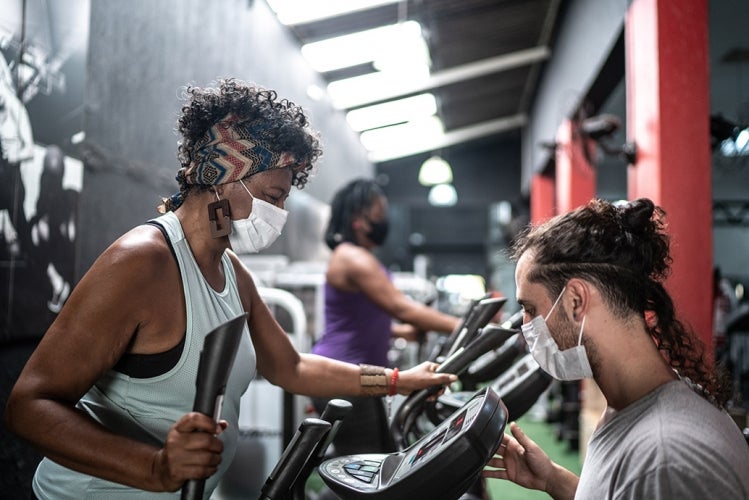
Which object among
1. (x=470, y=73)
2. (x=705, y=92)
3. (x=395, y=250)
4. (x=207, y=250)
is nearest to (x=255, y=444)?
(x=207, y=250)

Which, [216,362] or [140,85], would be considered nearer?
[216,362]

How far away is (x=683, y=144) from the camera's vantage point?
297 cm

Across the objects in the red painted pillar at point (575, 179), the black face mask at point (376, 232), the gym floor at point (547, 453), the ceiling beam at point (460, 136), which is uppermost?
the ceiling beam at point (460, 136)

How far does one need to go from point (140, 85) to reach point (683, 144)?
9.09 ft

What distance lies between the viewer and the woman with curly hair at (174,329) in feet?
3.26

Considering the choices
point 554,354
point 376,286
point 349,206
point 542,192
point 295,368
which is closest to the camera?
point 554,354

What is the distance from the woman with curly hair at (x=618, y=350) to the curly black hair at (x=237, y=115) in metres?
0.57

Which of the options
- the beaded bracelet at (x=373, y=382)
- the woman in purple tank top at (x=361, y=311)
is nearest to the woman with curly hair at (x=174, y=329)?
the beaded bracelet at (x=373, y=382)

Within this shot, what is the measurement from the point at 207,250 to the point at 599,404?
3755mm

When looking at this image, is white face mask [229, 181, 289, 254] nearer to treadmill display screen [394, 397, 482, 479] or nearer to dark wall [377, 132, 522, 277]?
treadmill display screen [394, 397, 482, 479]

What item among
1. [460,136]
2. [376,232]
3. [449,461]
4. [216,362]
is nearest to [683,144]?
[376,232]

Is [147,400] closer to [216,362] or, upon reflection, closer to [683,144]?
[216,362]

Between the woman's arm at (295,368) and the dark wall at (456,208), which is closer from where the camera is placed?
the woman's arm at (295,368)

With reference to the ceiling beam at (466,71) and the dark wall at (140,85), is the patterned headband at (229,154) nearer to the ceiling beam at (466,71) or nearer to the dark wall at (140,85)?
the dark wall at (140,85)
